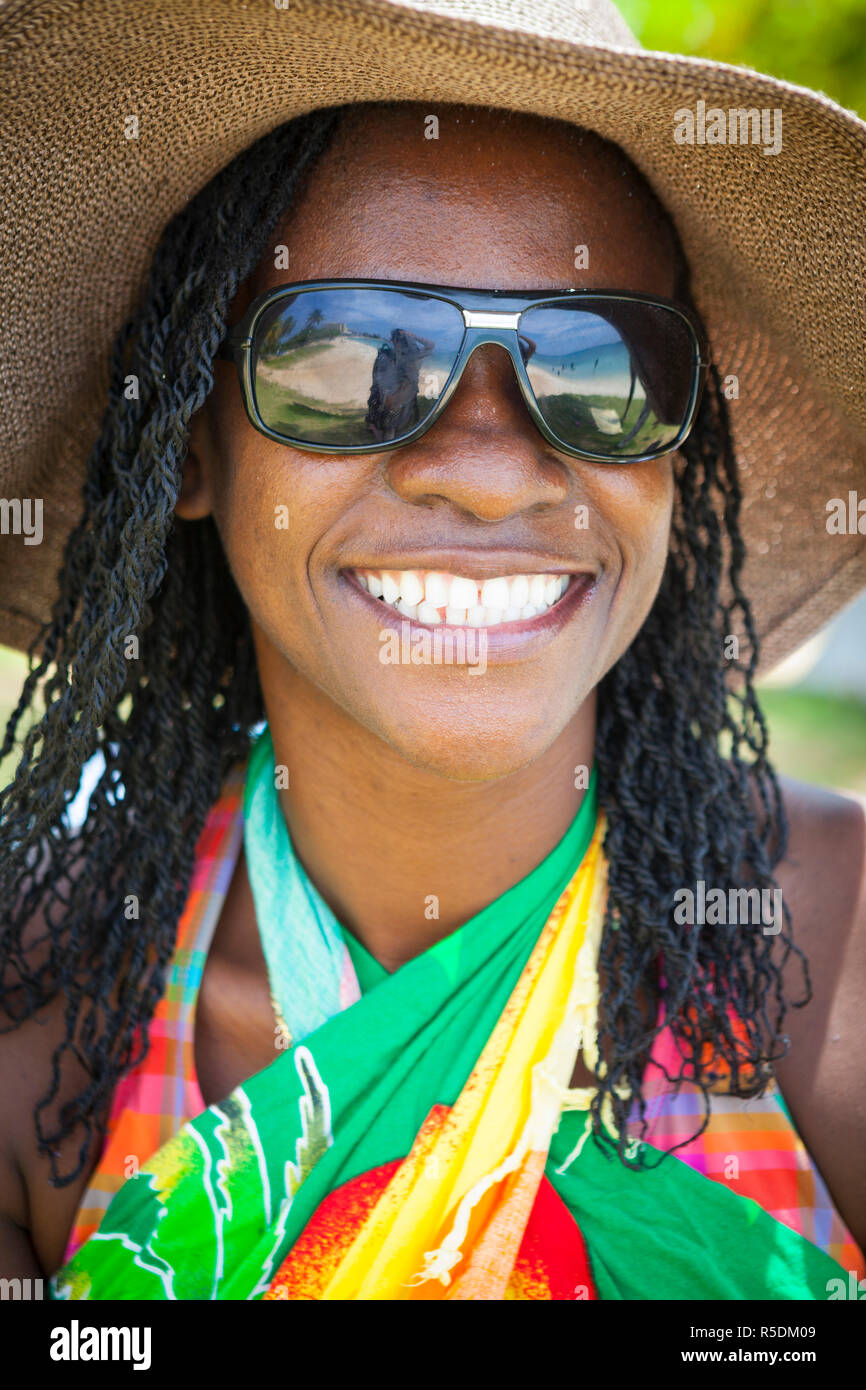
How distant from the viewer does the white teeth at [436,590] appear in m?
1.82

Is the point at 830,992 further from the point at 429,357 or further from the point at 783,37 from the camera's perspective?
the point at 783,37

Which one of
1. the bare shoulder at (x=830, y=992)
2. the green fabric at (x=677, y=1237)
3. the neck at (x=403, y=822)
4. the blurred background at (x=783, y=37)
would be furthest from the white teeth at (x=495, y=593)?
the blurred background at (x=783, y=37)

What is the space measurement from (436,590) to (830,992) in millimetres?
940

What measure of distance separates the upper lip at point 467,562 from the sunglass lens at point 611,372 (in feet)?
0.56

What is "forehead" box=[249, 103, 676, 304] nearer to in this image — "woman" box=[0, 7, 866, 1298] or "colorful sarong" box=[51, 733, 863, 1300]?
"woman" box=[0, 7, 866, 1298]

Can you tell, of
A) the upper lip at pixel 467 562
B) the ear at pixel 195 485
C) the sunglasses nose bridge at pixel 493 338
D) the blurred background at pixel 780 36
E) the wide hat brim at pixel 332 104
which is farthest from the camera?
the blurred background at pixel 780 36

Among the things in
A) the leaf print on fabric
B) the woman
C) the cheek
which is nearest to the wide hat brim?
the woman

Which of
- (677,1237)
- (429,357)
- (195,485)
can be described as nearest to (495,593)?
(429,357)

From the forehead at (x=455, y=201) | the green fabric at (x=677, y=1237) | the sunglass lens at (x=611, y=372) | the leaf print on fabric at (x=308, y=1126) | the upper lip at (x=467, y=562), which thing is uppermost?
the forehead at (x=455, y=201)

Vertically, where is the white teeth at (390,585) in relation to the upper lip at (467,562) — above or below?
below

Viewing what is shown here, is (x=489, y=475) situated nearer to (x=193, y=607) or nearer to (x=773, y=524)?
(x=193, y=607)

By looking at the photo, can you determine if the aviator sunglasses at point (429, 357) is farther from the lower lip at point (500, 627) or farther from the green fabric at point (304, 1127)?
the green fabric at point (304, 1127)

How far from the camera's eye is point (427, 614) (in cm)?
183

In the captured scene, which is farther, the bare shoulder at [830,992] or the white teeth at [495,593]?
the bare shoulder at [830,992]
